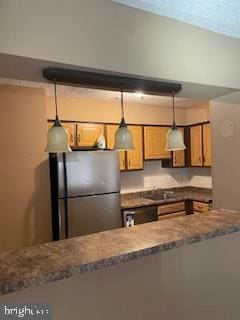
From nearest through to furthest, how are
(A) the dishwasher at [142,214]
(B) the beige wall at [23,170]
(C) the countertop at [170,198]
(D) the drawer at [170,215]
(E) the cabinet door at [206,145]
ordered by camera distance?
(B) the beige wall at [23,170] → (A) the dishwasher at [142,214] → (C) the countertop at [170,198] → (D) the drawer at [170,215] → (E) the cabinet door at [206,145]

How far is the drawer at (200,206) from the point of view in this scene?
4.12 metres

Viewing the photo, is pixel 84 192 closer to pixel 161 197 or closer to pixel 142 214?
pixel 142 214

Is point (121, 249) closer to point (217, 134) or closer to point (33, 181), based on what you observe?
point (217, 134)

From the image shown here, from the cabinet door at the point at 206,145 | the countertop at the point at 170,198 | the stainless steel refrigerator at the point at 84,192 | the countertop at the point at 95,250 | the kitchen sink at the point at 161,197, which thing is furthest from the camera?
the cabinet door at the point at 206,145

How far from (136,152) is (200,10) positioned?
2.78m

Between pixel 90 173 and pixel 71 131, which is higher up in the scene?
pixel 71 131

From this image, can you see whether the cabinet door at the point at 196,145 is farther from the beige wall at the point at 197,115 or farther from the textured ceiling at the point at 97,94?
the textured ceiling at the point at 97,94

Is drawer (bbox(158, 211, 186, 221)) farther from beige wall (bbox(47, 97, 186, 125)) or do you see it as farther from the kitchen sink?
Answer: beige wall (bbox(47, 97, 186, 125))

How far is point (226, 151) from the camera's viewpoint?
88.9 inches

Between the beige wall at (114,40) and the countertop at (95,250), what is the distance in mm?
889

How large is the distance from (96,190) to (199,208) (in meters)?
1.94

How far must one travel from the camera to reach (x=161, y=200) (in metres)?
4.14

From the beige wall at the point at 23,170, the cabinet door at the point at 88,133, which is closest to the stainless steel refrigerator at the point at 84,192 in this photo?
the beige wall at the point at 23,170

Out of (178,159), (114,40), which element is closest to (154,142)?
(178,159)
